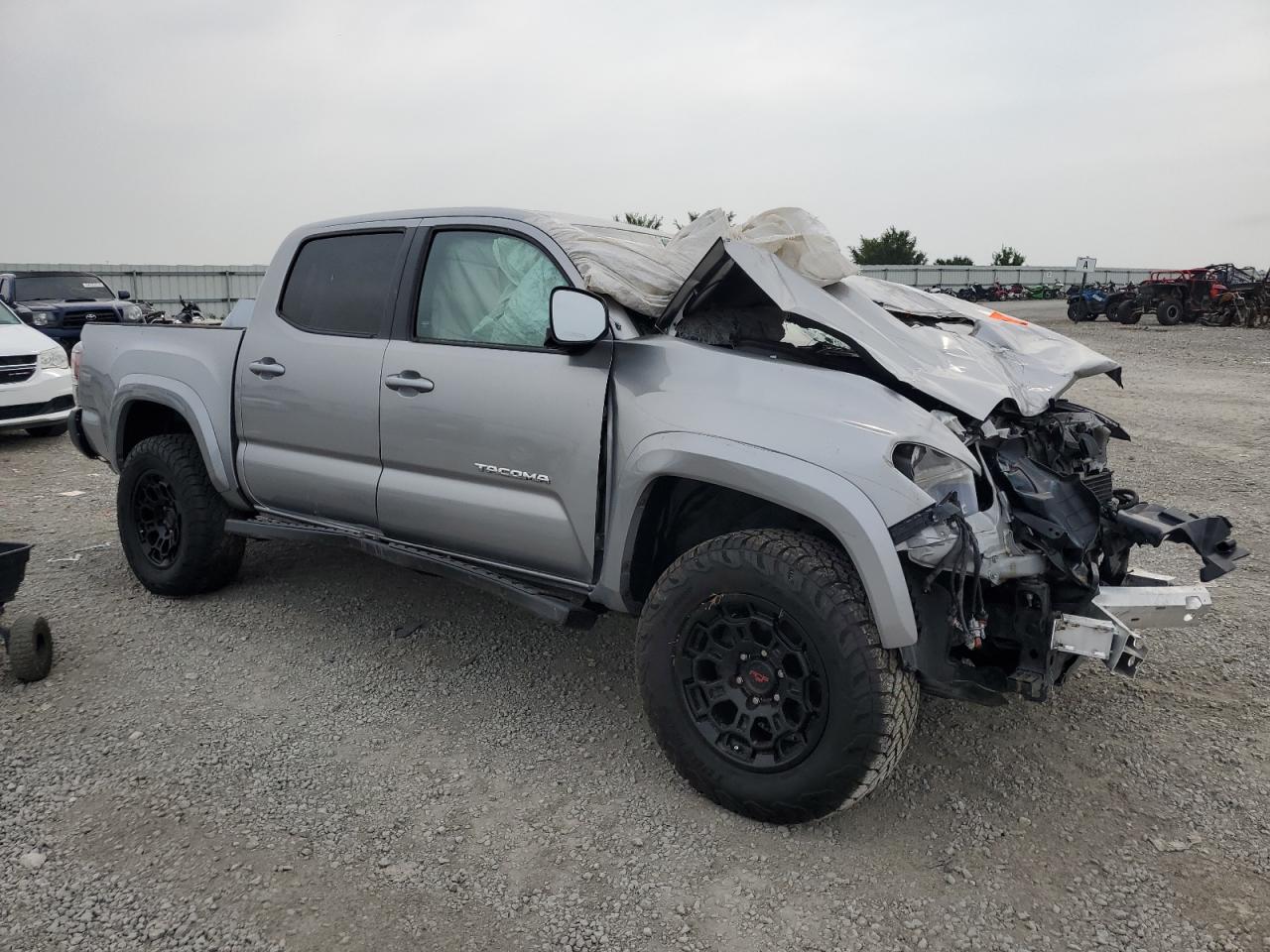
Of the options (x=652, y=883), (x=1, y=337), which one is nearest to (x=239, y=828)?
(x=652, y=883)

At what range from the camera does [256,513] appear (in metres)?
4.66

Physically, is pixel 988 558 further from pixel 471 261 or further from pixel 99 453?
pixel 99 453

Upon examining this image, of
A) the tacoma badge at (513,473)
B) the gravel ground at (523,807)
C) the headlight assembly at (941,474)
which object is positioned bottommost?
the gravel ground at (523,807)

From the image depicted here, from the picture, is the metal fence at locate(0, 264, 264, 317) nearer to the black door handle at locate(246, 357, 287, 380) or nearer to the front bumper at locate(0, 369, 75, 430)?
the front bumper at locate(0, 369, 75, 430)

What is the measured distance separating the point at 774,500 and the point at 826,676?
0.54m

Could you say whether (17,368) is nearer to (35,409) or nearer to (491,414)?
(35,409)

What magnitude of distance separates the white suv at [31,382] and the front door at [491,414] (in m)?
7.26

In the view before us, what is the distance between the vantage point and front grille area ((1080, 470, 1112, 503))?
10.9ft

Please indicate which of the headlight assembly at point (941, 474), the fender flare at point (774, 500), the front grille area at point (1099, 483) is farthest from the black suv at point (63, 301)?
the front grille area at point (1099, 483)

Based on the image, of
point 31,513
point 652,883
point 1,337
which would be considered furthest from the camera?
point 1,337

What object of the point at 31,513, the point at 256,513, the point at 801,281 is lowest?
the point at 31,513

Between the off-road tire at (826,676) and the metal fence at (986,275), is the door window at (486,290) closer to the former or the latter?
the off-road tire at (826,676)

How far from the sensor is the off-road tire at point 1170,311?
79.7 feet

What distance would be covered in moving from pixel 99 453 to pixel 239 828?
3.20m
